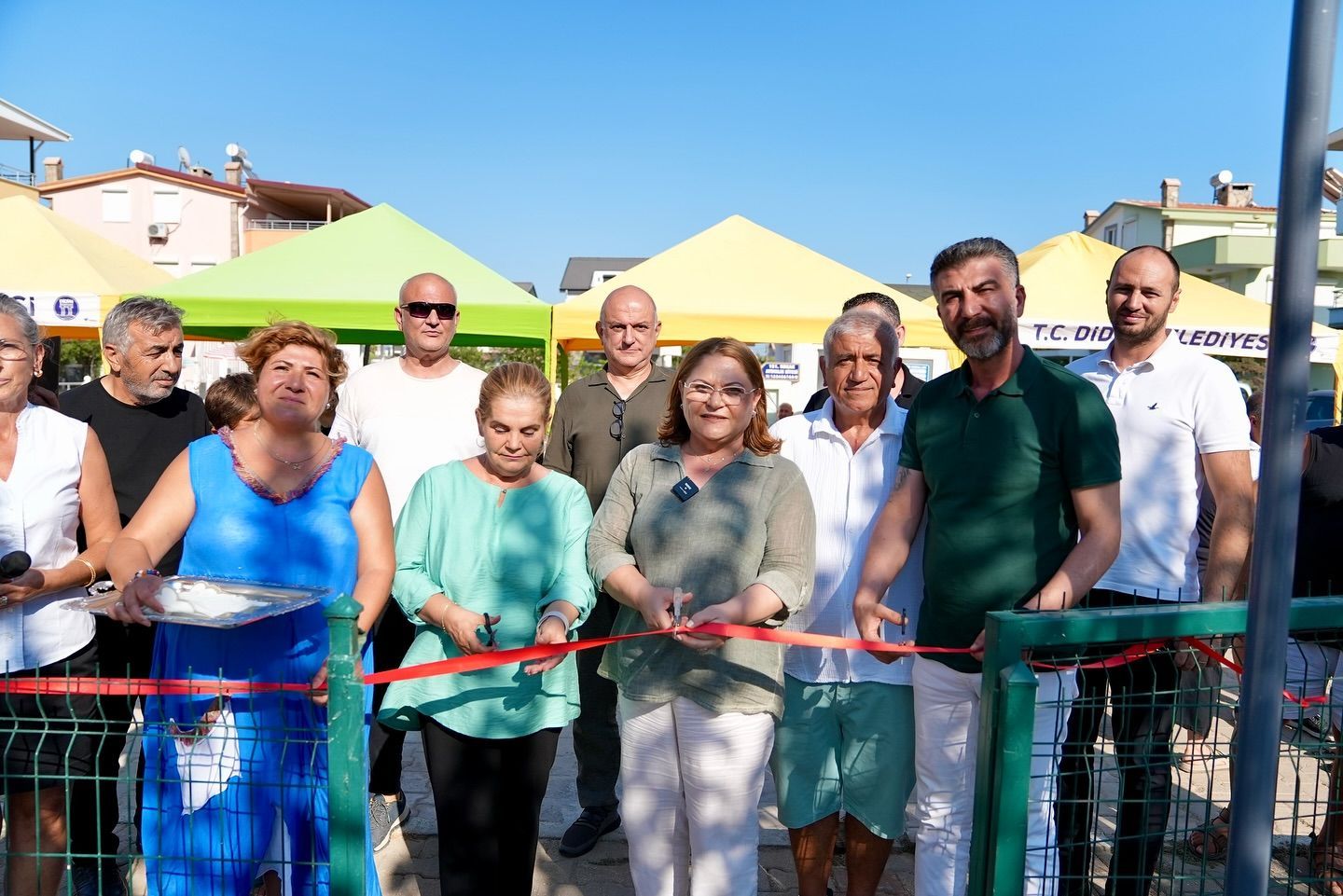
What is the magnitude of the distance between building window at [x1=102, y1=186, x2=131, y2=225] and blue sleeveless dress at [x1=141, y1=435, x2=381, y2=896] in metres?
46.6

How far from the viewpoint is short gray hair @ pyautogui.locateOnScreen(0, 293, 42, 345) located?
9.08 feet

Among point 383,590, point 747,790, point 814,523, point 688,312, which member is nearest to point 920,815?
point 747,790

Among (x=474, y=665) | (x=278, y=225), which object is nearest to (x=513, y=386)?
(x=474, y=665)

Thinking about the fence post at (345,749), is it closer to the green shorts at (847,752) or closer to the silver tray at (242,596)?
the silver tray at (242,596)

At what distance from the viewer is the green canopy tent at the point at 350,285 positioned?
666 cm

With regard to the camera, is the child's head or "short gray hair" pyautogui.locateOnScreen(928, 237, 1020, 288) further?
the child's head

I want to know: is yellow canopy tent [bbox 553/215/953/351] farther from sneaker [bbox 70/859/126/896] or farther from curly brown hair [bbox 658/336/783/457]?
sneaker [bbox 70/859/126/896]

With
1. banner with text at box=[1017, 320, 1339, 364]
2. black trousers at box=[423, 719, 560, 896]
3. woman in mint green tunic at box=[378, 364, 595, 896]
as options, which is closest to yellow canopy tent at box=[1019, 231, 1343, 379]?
banner with text at box=[1017, 320, 1339, 364]

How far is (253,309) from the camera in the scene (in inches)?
A: 263

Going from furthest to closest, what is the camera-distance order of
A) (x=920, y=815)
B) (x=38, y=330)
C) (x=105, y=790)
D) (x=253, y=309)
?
1. (x=253, y=309)
2. (x=105, y=790)
3. (x=38, y=330)
4. (x=920, y=815)

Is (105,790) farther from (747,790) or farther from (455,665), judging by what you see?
(747,790)

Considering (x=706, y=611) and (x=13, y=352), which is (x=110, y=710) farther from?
(x=706, y=611)

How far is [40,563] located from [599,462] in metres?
1.98

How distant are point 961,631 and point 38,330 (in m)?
2.97
